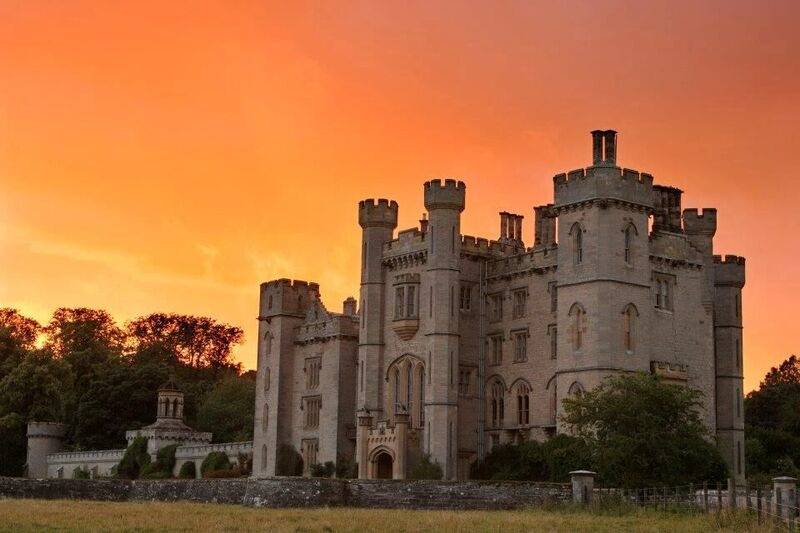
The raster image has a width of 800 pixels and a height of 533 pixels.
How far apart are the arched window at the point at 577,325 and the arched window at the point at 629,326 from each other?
5.49ft

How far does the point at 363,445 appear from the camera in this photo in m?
62.7

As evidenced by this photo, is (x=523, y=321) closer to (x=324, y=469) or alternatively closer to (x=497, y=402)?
(x=497, y=402)

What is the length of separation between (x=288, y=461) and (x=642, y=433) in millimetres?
26812

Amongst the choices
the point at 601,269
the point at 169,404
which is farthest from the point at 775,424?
the point at 169,404

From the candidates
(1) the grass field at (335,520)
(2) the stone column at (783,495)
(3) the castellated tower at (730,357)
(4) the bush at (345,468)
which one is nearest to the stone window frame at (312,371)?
(4) the bush at (345,468)

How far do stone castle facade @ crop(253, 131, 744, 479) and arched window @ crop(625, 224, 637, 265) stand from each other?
0.18ft

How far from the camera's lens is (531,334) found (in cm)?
6122

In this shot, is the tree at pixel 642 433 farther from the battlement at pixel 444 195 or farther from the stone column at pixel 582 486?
the battlement at pixel 444 195

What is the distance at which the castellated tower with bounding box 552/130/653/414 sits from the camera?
55938 millimetres

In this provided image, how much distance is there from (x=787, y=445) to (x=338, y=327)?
27.6 meters

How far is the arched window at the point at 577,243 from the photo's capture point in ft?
187

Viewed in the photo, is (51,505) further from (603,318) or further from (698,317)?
(698,317)

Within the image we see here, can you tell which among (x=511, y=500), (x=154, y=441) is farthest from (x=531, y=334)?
(x=154, y=441)

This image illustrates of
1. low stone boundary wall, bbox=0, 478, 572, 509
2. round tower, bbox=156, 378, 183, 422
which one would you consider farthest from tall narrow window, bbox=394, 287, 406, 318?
round tower, bbox=156, 378, 183, 422
